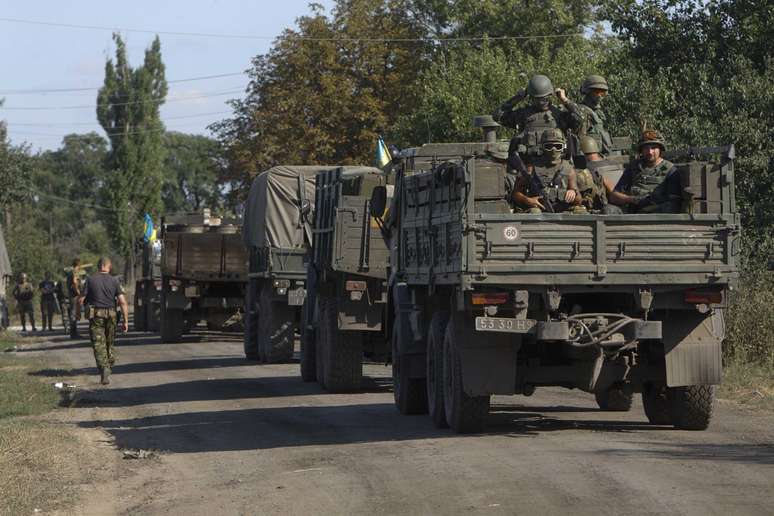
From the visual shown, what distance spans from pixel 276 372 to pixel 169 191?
102583 millimetres

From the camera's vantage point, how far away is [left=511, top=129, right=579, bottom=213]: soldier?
12.5m

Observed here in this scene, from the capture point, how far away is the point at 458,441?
39.9 feet

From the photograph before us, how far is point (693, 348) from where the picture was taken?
1209cm

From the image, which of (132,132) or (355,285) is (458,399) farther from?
(132,132)

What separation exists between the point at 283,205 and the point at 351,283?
6795mm

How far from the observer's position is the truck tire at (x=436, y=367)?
A: 1313 centimetres

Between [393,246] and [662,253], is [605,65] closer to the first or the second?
[393,246]

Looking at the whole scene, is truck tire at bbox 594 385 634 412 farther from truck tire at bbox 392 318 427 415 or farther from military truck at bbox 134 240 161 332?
military truck at bbox 134 240 161 332

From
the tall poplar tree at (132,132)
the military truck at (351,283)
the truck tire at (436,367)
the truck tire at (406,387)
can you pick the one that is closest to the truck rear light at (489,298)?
the truck tire at (436,367)

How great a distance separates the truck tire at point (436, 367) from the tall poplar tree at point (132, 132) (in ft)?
222

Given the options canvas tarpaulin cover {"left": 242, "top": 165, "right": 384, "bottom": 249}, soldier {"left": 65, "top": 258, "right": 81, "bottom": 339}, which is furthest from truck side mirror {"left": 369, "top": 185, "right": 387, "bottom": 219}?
soldier {"left": 65, "top": 258, "right": 81, "bottom": 339}

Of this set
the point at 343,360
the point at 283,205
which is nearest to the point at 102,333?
the point at 343,360

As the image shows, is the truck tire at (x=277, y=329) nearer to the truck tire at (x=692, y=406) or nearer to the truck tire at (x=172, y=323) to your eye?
the truck tire at (x=172, y=323)

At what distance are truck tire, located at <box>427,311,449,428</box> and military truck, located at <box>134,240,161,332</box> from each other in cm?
2229
